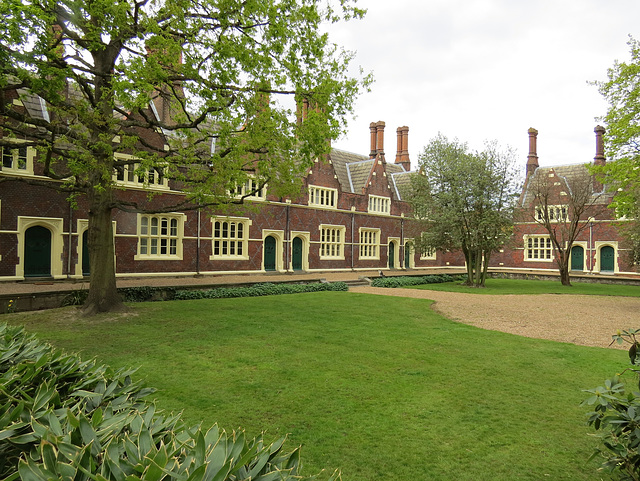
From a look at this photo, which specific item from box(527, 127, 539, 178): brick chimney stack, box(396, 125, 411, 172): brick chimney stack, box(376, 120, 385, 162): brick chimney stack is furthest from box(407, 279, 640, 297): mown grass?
box(396, 125, 411, 172): brick chimney stack

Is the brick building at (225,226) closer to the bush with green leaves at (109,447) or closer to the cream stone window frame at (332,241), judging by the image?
the cream stone window frame at (332,241)

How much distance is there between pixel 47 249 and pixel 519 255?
3645cm

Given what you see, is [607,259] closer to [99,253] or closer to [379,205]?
[379,205]

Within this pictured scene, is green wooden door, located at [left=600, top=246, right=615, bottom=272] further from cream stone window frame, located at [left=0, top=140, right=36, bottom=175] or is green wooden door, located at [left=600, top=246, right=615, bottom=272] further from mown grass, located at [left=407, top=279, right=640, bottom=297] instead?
cream stone window frame, located at [left=0, top=140, right=36, bottom=175]

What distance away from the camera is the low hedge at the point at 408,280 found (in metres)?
24.3

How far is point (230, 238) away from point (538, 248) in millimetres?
28442

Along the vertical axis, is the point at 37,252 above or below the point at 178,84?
below

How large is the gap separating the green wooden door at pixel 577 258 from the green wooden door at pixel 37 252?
37688 millimetres

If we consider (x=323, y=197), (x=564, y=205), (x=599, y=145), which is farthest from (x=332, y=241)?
(x=599, y=145)

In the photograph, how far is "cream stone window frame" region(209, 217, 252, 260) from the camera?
23.3 meters

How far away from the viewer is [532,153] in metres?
39.9

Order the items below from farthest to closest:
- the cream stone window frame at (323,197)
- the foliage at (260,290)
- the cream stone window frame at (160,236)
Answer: the cream stone window frame at (323,197) → the cream stone window frame at (160,236) → the foliage at (260,290)

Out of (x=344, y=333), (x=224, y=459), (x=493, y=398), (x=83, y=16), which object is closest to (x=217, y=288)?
(x=344, y=333)

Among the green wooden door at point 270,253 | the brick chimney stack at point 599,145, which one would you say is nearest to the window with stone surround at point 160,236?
the green wooden door at point 270,253
